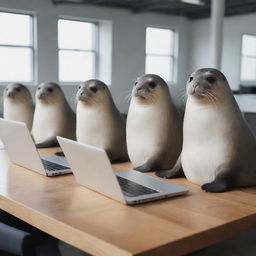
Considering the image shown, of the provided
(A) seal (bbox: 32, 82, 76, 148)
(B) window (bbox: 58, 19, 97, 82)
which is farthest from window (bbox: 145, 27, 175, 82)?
(A) seal (bbox: 32, 82, 76, 148)

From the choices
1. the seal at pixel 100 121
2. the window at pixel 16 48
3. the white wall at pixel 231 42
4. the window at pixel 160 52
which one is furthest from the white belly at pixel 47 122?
the white wall at pixel 231 42

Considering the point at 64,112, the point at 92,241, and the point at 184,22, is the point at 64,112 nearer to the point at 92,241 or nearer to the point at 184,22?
the point at 92,241

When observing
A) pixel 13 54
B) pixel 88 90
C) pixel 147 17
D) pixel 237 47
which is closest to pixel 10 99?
pixel 88 90

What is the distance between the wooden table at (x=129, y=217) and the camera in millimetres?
801

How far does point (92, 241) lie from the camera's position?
81cm

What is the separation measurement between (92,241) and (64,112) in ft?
3.92

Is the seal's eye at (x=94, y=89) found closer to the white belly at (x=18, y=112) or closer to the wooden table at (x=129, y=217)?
the wooden table at (x=129, y=217)

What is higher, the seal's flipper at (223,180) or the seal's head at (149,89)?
the seal's head at (149,89)

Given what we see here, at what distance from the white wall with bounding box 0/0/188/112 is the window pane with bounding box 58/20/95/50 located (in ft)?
0.65

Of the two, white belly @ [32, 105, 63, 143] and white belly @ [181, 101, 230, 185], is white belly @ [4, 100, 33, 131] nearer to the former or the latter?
white belly @ [32, 105, 63, 143]

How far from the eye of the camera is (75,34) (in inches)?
322

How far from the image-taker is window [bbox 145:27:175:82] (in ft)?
31.2

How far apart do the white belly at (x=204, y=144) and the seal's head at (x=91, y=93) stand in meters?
0.44

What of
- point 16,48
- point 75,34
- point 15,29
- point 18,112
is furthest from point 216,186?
point 75,34
